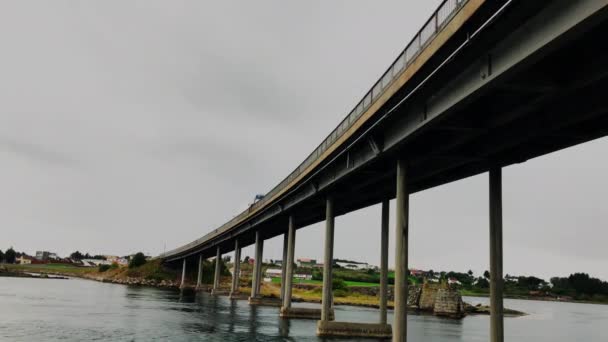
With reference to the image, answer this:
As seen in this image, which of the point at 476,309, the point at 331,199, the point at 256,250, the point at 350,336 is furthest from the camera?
the point at 476,309

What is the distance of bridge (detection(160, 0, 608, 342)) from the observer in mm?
15562

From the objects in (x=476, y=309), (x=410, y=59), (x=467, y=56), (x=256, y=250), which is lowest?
(x=476, y=309)

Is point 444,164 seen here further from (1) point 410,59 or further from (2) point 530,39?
(2) point 530,39

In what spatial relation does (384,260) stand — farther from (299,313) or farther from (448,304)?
(448,304)

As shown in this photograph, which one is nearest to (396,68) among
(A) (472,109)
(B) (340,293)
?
(A) (472,109)

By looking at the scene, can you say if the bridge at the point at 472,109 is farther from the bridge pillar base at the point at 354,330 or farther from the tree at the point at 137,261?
the tree at the point at 137,261

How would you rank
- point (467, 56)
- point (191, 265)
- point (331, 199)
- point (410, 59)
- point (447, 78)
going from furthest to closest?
point (191, 265) → point (331, 199) → point (410, 59) → point (447, 78) → point (467, 56)

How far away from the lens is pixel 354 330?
41031 millimetres

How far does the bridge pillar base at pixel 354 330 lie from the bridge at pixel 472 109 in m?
0.08

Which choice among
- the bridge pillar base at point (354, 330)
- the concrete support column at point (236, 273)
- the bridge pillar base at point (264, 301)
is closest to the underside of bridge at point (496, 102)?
the bridge pillar base at point (354, 330)

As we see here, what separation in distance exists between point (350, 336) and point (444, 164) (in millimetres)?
16487

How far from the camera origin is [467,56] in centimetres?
1841

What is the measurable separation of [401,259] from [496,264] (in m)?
5.21

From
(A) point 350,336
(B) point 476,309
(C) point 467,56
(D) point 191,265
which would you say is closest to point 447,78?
(C) point 467,56
